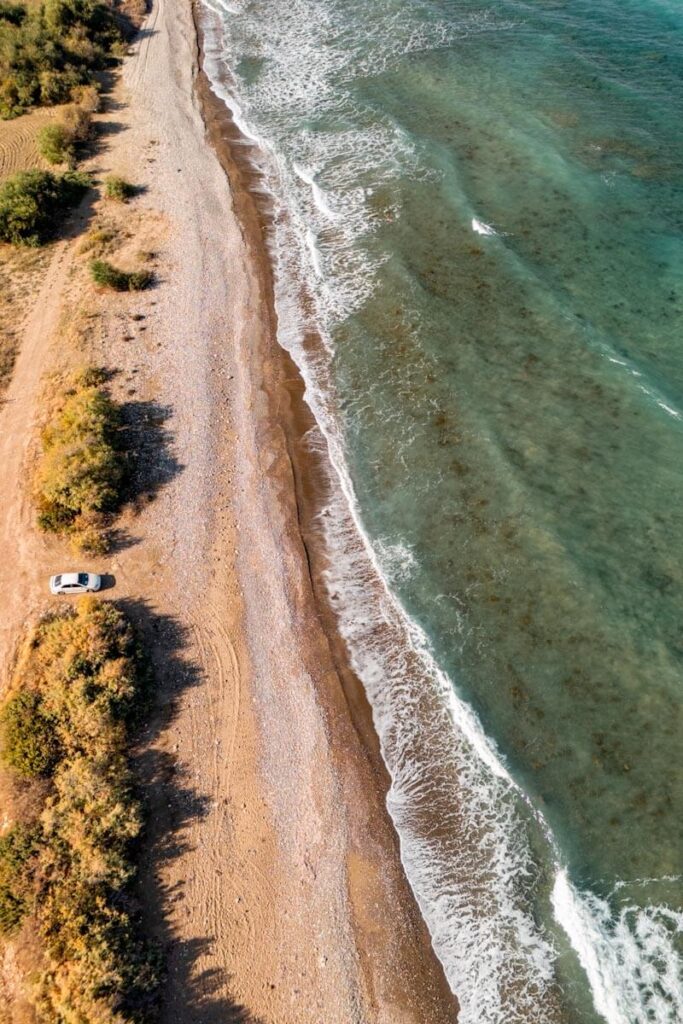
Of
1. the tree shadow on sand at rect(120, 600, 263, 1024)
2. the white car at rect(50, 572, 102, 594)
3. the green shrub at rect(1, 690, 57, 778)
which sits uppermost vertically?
the white car at rect(50, 572, 102, 594)

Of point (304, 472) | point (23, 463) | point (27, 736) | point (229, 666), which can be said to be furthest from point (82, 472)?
point (27, 736)

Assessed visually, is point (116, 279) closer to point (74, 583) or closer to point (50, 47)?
point (74, 583)

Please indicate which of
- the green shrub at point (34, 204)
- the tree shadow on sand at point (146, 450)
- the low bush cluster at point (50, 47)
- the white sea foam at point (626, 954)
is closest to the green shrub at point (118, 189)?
the green shrub at point (34, 204)

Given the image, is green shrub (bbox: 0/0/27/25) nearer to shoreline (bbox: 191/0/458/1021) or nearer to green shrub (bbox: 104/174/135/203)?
shoreline (bbox: 191/0/458/1021)

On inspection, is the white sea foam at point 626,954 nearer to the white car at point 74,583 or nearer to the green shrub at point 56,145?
the white car at point 74,583

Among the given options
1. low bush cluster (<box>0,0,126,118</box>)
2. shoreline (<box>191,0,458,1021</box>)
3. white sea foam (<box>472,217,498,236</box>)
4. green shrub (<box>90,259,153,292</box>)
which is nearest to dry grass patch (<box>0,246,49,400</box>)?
green shrub (<box>90,259,153,292</box>)

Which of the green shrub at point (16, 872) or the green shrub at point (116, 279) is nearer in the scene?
the green shrub at point (16, 872)
